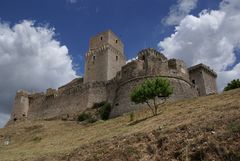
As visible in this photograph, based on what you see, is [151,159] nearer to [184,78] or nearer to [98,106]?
[184,78]

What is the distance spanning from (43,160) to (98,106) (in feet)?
89.4

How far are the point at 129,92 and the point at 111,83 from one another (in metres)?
9.04

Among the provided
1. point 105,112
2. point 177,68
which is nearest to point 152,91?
point 177,68

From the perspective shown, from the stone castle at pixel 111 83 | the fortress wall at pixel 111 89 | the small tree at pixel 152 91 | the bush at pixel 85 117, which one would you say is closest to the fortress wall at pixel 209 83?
the stone castle at pixel 111 83

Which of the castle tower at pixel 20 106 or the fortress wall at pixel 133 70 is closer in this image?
the fortress wall at pixel 133 70

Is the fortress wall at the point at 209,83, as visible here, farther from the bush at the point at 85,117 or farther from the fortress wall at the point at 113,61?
the bush at the point at 85,117

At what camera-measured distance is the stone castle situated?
108 ft

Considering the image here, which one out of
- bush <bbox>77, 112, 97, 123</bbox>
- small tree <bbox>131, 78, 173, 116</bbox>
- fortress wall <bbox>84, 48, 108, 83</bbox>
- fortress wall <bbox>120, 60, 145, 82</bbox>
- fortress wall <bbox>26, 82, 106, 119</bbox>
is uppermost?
fortress wall <bbox>84, 48, 108, 83</bbox>

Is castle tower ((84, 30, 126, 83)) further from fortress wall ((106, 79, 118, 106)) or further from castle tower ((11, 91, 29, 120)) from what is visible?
castle tower ((11, 91, 29, 120))

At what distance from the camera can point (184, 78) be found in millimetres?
34188

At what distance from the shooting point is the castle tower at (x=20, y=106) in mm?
51894

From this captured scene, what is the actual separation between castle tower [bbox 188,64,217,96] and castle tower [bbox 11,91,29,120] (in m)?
29.0

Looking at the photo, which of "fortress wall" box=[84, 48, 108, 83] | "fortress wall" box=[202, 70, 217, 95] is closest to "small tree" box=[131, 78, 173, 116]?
"fortress wall" box=[202, 70, 217, 95]

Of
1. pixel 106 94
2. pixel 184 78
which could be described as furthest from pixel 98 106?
pixel 184 78
